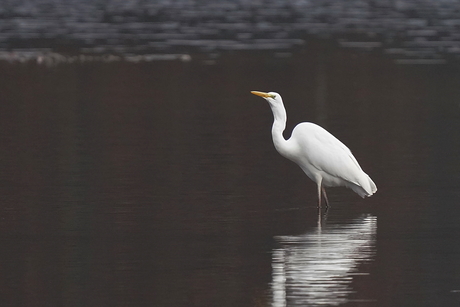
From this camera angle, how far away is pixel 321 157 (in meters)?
11.8

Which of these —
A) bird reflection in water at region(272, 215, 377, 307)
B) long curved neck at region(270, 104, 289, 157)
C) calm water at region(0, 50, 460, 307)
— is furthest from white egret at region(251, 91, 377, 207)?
bird reflection in water at region(272, 215, 377, 307)

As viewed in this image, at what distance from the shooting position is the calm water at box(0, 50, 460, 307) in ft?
28.4

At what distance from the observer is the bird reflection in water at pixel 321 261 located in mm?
8273

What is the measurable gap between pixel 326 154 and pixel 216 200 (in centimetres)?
119

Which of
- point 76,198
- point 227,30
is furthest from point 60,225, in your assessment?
point 227,30

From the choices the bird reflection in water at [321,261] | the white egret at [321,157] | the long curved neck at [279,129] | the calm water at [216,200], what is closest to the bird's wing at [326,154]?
the white egret at [321,157]

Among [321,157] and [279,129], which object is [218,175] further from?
[321,157]

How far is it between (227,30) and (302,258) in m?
25.2

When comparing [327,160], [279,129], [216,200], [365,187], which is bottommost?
[216,200]

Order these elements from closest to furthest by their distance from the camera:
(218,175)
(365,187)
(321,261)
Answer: (321,261) → (365,187) → (218,175)

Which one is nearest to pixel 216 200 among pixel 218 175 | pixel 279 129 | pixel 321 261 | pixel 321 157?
pixel 279 129

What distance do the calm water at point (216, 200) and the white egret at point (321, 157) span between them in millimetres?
267

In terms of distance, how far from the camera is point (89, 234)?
10.4 m

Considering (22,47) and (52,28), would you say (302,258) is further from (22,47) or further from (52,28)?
(52,28)
